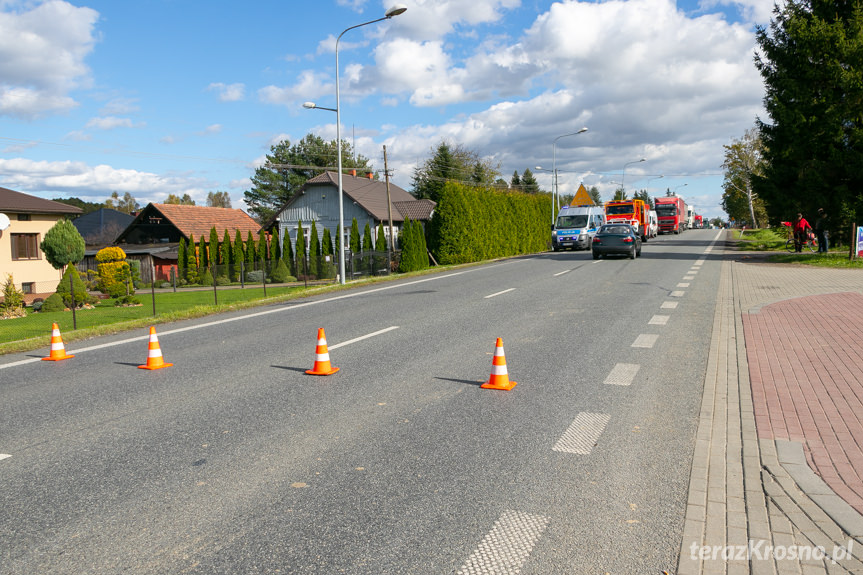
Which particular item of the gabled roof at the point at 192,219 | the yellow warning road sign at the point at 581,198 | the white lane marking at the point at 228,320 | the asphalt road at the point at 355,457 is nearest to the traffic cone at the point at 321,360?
the asphalt road at the point at 355,457

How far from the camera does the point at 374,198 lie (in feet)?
172

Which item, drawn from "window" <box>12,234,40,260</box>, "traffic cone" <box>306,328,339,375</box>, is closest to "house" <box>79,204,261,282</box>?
"window" <box>12,234,40,260</box>

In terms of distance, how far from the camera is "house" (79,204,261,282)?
52969mm

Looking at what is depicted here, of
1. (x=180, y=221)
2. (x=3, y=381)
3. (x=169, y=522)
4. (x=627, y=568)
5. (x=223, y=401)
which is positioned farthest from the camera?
(x=180, y=221)

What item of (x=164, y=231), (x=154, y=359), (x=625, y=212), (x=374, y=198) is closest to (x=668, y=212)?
(x=625, y=212)

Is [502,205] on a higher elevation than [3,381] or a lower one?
higher

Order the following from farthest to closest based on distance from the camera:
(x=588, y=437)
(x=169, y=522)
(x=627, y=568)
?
(x=588, y=437)
(x=169, y=522)
(x=627, y=568)

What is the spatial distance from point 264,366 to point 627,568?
5856mm

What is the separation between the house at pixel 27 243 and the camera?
35.8m

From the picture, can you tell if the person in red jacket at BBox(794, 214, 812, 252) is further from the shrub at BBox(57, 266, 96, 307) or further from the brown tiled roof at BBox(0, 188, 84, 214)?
the brown tiled roof at BBox(0, 188, 84, 214)

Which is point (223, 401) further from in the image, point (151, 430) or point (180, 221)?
point (180, 221)

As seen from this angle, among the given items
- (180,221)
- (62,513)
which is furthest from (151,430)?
(180,221)

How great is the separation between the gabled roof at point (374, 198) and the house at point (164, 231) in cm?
652

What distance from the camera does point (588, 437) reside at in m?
5.19
